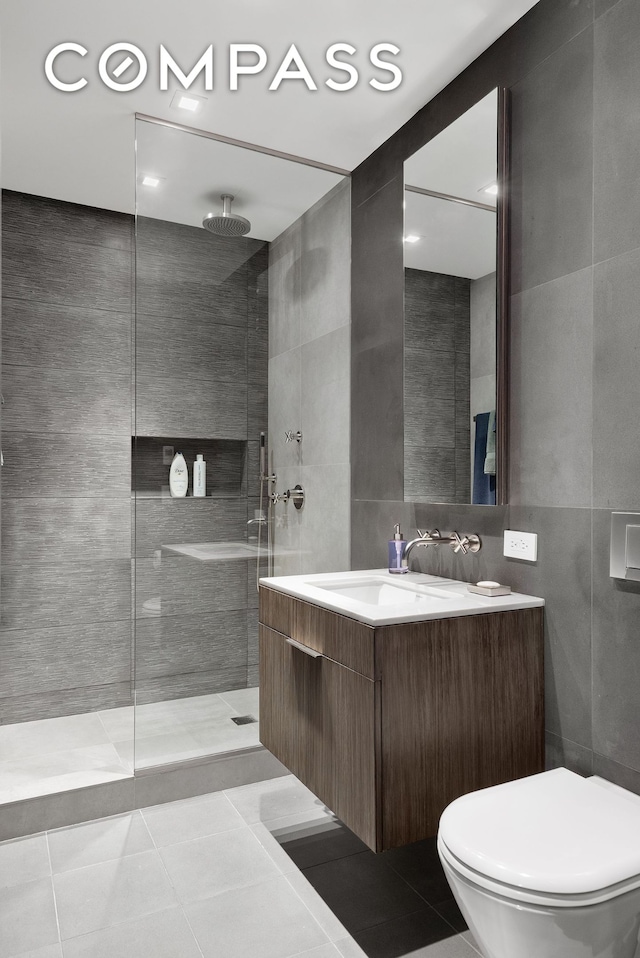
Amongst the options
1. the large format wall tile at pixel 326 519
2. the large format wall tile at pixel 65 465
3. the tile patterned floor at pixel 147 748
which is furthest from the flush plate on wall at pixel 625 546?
the large format wall tile at pixel 65 465

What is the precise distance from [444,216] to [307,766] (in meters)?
1.77

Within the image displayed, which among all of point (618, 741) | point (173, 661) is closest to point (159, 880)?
point (173, 661)

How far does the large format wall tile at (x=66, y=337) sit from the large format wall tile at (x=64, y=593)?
94 cm

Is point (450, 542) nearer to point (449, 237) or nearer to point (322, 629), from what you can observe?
point (322, 629)

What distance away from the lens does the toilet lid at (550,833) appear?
1133 millimetres

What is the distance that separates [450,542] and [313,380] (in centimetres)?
94

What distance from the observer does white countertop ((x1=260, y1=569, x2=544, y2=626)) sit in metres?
1.63

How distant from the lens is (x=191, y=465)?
96.7 inches

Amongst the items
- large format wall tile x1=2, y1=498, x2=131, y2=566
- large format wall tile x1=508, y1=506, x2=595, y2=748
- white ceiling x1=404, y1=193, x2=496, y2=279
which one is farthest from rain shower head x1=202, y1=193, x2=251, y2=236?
large format wall tile x1=508, y1=506, x2=595, y2=748

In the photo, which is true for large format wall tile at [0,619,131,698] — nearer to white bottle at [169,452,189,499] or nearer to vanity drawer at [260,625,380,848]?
white bottle at [169,452,189,499]

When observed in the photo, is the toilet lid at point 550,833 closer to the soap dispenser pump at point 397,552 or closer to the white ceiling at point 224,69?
the soap dispenser pump at point 397,552

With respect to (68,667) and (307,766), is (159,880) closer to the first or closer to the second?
(307,766)

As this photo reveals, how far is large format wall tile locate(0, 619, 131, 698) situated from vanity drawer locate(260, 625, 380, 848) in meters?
1.24

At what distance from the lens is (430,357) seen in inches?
87.0
